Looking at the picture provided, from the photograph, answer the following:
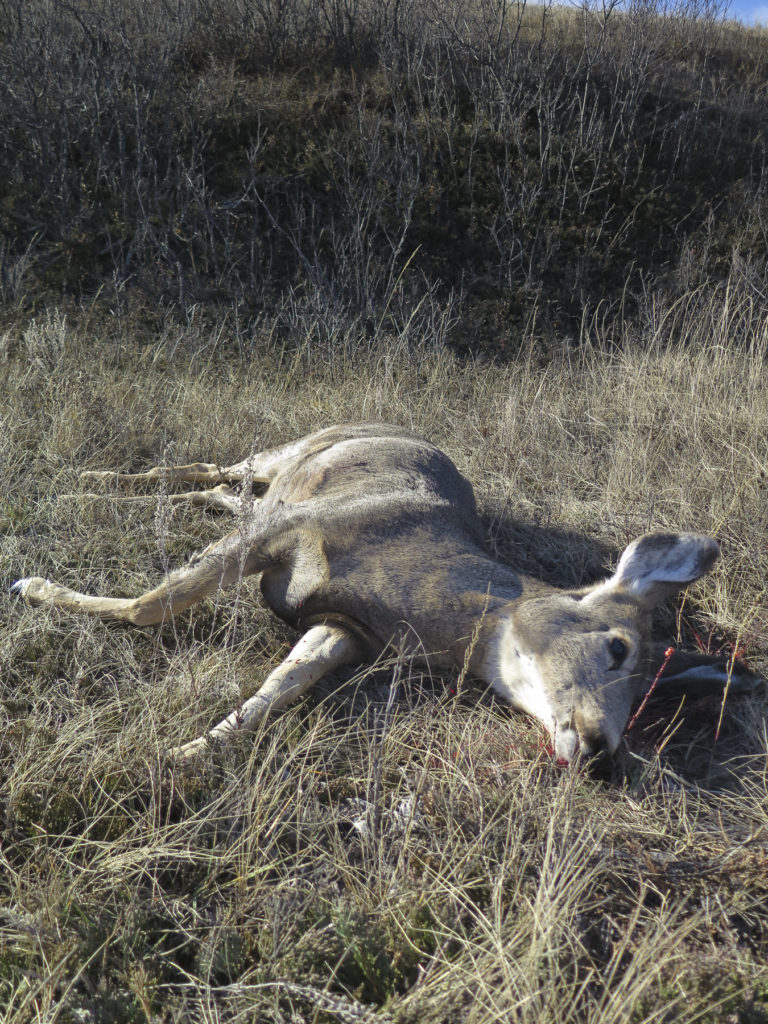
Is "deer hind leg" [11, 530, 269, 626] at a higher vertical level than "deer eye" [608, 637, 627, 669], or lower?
lower

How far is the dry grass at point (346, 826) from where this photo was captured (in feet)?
6.65

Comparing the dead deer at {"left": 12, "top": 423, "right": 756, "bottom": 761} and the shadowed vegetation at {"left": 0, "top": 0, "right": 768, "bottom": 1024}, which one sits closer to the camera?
the shadowed vegetation at {"left": 0, "top": 0, "right": 768, "bottom": 1024}

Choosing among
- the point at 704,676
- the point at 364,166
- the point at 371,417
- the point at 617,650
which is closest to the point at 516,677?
the point at 617,650

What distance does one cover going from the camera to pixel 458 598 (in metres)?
3.36

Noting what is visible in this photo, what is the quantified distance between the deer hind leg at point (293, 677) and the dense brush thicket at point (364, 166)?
577 centimetres

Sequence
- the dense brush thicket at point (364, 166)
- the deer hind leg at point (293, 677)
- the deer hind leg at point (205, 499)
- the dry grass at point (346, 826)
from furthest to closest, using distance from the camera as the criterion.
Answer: the dense brush thicket at point (364, 166), the deer hind leg at point (205, 499), the deer hind leg at point (293, 677), the dry grass at point (346, 826)

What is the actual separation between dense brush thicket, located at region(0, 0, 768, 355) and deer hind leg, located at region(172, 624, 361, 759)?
5.77 m

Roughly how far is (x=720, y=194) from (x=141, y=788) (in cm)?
1196

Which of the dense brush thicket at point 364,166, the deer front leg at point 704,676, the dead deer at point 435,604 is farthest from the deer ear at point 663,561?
the dense brush thicket at point 364,166

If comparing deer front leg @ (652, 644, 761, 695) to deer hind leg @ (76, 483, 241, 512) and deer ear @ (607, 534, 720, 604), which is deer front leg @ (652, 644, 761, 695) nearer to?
deer ear @ (607, 534, 720, 604)

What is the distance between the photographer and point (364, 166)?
10.7m

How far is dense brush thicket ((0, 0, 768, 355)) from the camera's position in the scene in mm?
9554

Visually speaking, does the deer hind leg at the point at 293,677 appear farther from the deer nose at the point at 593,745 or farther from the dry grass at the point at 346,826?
the deer nose at the point at 593,745

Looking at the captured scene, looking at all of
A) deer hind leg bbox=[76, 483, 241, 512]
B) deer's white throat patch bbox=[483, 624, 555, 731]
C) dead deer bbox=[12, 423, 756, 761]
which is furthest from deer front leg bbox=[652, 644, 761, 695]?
deer hind leg bbox=[76, 483, 241, 512]
